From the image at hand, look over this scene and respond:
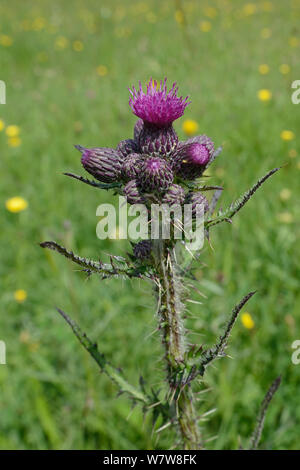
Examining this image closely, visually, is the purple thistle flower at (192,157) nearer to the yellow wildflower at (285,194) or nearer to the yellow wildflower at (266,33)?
the yellow wildflower at (285,194)

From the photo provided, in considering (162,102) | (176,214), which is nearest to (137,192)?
(176,214)

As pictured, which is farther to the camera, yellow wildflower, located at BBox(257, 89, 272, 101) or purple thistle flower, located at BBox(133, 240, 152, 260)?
yellow wildflower, located at BBox(257, 89, 272, 101)

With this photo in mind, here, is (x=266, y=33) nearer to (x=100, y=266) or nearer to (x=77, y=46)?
(x=77, y=46)

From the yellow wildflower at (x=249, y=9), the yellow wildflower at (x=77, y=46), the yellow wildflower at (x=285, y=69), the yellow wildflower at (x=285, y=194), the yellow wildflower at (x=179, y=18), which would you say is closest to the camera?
the yellow wildflower at (x=285, y=194)

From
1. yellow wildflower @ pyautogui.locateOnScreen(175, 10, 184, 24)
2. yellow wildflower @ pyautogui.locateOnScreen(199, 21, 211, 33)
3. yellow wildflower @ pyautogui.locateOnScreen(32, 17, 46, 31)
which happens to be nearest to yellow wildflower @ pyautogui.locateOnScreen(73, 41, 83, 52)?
yellow wildflower @ pyautogui.locateOnScreen(32, 17, 46, 31)

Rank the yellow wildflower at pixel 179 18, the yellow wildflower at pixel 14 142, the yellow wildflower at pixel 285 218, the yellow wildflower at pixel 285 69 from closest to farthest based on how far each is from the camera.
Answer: the yellow wildflower at pixel 285 218 < the yellow wildflower at pixel 179 18 < the yellow wildflower at pixel 14 142 < the yellow wildflower at pixel 285 69

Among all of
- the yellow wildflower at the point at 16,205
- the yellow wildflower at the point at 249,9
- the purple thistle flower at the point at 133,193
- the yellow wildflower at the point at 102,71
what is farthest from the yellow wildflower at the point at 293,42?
the purple thistle flower at the point at 133,193

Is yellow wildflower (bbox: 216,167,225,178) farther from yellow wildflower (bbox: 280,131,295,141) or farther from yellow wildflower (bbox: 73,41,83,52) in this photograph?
yellow wildflower (bbox: 73,41,83,52)
